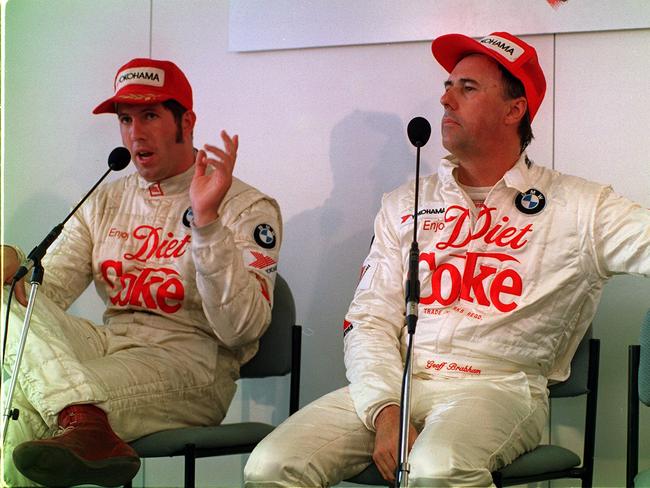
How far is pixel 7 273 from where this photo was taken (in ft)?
9.25

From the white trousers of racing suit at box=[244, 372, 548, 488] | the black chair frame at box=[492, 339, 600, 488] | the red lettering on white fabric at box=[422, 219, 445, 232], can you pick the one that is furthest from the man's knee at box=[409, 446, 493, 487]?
the red lettering on white fabric at box=[422, 219, 445, 232]

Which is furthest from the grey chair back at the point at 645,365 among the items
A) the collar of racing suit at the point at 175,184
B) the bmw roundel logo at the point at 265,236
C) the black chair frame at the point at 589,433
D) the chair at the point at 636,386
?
the collar of racing suit at the point at 175,184

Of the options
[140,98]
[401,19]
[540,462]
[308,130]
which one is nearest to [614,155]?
[401,19]

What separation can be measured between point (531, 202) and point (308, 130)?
1.14m

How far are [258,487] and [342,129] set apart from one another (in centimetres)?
160

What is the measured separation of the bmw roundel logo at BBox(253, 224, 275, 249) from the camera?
2979 mm

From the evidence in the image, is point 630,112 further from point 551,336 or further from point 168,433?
point 168,433

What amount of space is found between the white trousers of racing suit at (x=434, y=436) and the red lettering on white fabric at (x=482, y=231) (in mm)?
366

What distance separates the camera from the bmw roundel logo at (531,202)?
8.92 ft

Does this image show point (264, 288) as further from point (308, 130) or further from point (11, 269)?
point (308, 130)

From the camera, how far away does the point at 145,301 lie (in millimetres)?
3041

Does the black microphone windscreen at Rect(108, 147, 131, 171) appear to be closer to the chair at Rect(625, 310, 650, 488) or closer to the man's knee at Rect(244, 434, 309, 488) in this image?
the man's knee at Rect(244, 434, 309, 488)

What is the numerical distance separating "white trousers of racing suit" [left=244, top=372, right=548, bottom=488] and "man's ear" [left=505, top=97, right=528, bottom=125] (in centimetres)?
78

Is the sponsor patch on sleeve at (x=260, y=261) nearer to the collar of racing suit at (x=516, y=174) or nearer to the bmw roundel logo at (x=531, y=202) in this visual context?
the collar of racing suit at (x=516, y=174)
